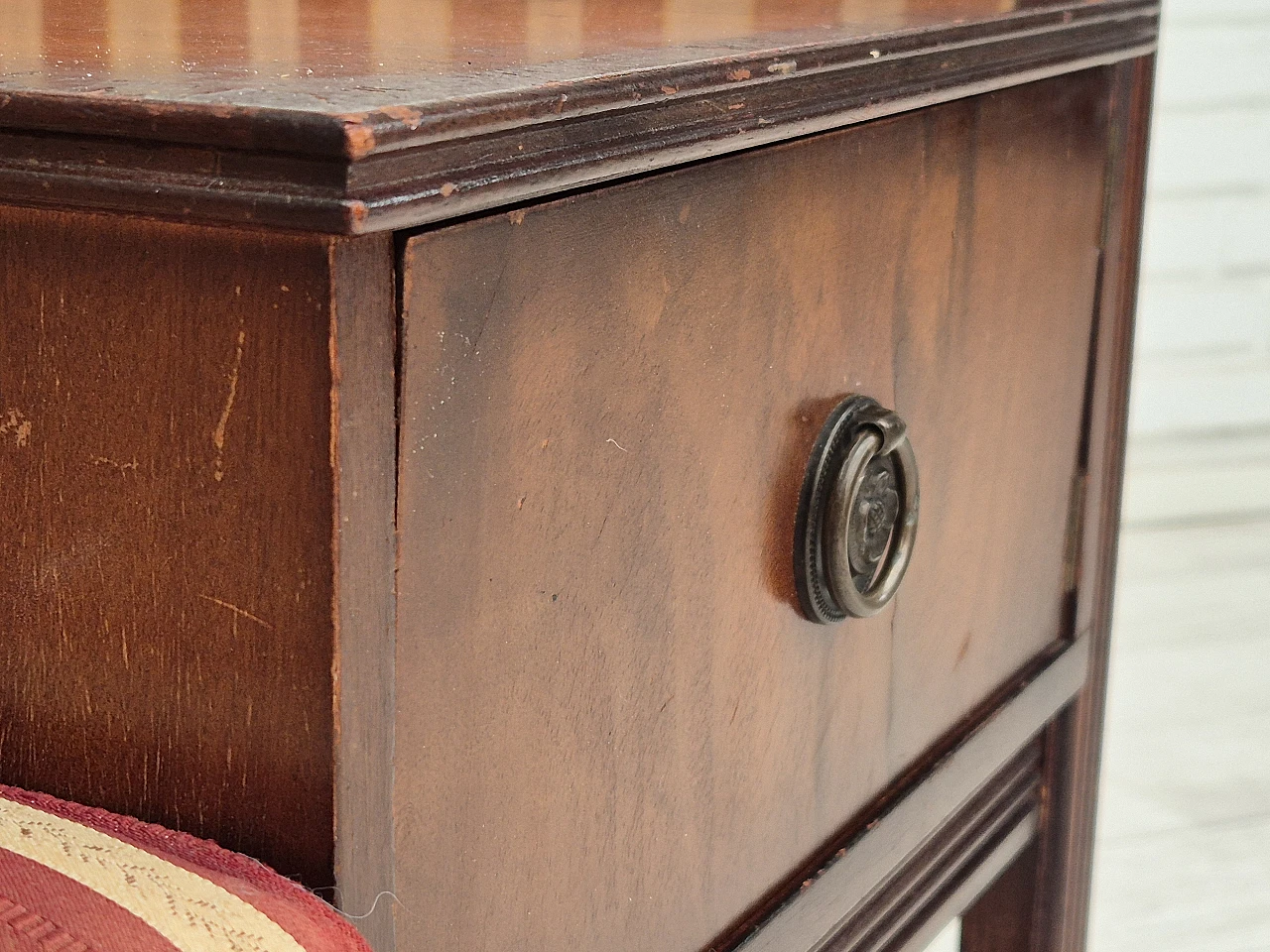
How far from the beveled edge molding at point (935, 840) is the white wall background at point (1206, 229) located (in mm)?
1486

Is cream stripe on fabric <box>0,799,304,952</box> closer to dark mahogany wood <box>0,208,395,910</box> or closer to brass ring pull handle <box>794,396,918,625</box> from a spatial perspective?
dark mahogany wood <box>0,208,395,910</box>

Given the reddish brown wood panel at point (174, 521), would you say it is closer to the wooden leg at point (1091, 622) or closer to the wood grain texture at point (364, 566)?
the wood grain texture at point (364, 566)

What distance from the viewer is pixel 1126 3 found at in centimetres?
74

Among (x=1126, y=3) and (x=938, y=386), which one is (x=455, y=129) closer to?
(x=938, y=386)

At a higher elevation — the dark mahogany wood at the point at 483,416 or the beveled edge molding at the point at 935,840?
the dark mahogany wood at the point at 483,416

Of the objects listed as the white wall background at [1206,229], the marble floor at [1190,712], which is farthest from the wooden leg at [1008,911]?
the white wall background at [1206,229]

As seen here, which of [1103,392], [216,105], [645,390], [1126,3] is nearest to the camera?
[216,105]

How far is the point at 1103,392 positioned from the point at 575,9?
1.24 ft

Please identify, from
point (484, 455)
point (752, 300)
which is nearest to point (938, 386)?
point (752, 300)

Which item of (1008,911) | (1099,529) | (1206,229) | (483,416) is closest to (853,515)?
(483,416)

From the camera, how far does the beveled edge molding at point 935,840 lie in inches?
25.3

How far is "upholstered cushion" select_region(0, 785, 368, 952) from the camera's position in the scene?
0.35 m

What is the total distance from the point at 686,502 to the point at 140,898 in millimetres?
208

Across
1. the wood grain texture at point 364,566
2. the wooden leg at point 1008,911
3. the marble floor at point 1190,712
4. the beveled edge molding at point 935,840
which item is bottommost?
the marble floor at point 1190,712
